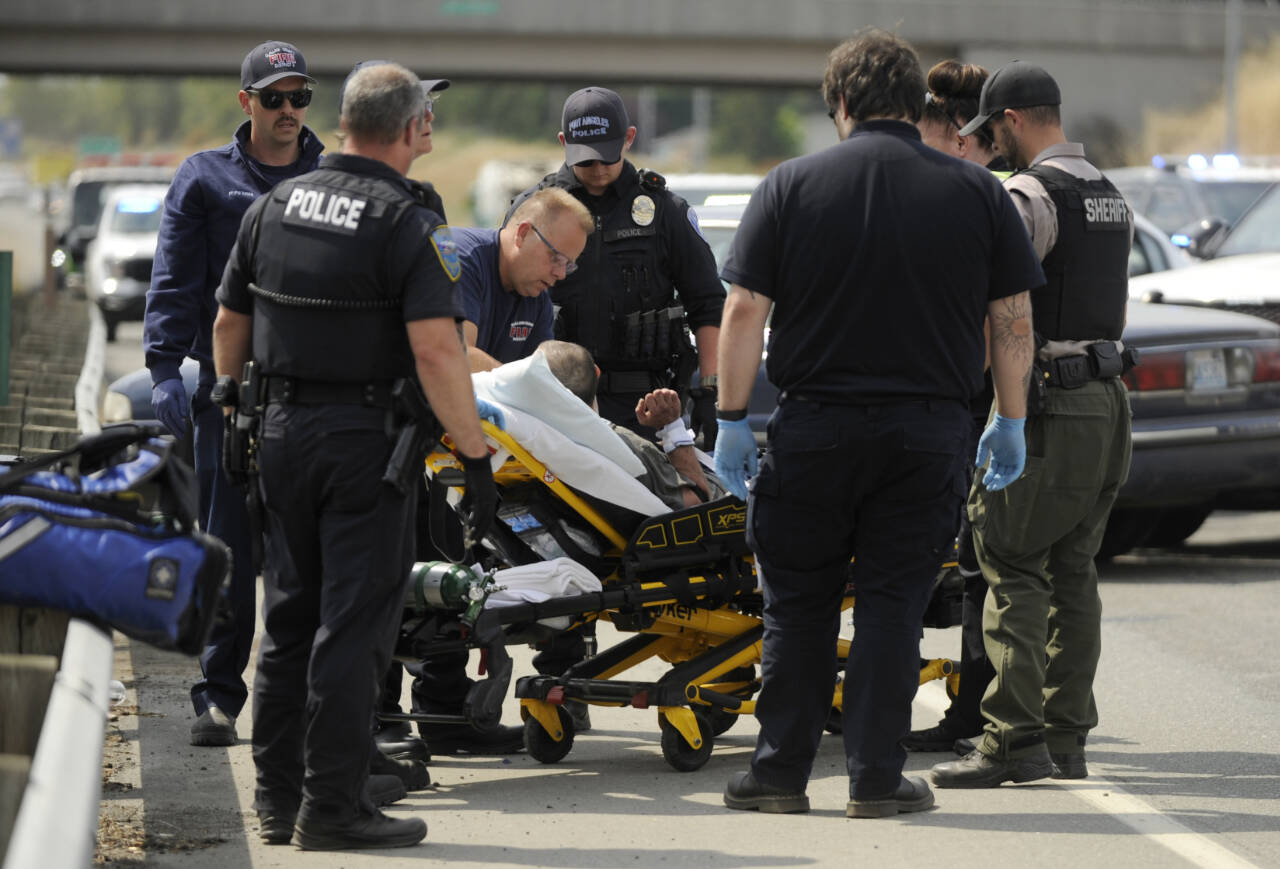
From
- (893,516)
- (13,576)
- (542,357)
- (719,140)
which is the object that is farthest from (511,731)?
(719,140)

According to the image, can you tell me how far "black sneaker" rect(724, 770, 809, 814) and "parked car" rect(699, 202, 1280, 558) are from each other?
12.8ft

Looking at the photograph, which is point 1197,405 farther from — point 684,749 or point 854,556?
point 854,556

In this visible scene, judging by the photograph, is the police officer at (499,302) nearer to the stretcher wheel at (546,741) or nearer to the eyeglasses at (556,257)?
the eyeglasses at (556,257)

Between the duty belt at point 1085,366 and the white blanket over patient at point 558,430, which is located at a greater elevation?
the duty belt at point 1085,366

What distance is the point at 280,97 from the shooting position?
6.45m

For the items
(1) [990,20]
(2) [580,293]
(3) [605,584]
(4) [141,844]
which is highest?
(1) [990,20]

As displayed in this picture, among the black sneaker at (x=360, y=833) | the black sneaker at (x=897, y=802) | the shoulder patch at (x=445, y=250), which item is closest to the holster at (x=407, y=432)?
the shoulder patch at (x=445, y=250)

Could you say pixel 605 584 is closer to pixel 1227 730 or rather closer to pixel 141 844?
pixel 141 844

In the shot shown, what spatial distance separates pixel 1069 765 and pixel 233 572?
9.15 ft

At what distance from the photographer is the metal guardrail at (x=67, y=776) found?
9.59 ft

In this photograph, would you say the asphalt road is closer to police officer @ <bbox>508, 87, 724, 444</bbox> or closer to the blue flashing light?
police officer @ <bbox>508, 87, 724, 444</bbox>

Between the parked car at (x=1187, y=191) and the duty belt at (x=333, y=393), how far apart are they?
1290 centimetres

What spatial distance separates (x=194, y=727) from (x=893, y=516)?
8.01ft

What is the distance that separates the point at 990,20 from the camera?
2030 inches
